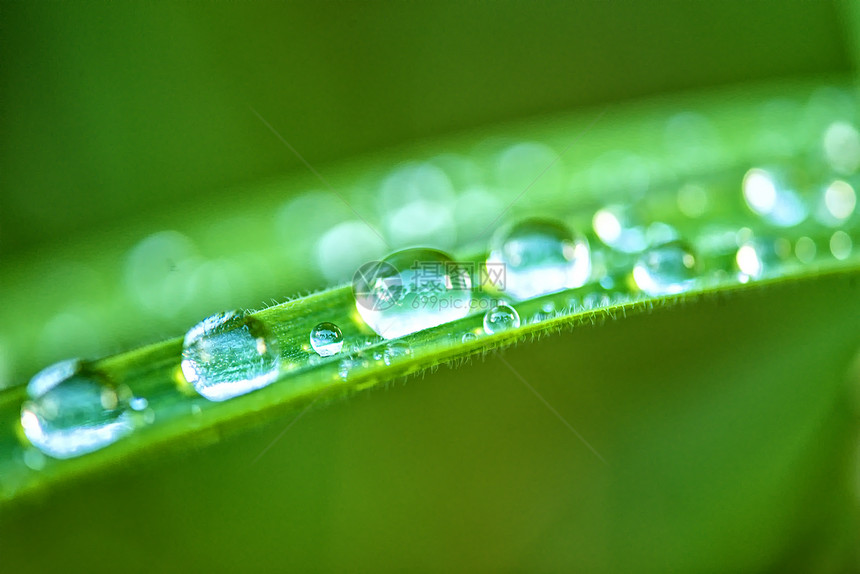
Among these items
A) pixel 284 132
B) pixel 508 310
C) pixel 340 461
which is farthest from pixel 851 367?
pixel 284 132

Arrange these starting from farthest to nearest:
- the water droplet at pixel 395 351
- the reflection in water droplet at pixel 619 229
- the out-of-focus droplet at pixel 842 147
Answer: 1. the out-of-focus droplet at pixel 842 147
2. the reflection in water droplet at pixel 619 229
3. the water droplet at pixel 395 351

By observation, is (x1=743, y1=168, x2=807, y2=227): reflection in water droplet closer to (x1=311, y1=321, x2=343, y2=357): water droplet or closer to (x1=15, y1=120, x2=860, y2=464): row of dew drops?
(x1=15, y1=120, x2=860, y2=464): row of dew drops

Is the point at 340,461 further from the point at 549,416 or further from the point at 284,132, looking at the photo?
the point at 284,132

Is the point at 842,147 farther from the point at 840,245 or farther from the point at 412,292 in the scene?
the point at 412,292

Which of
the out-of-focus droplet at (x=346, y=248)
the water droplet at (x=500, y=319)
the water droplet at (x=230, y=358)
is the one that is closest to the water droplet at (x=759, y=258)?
the water droplet at (x=500, y=319)

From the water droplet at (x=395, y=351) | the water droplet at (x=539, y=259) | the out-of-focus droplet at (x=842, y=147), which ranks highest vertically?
the out-of-focus droplet at (x=842, y=147)

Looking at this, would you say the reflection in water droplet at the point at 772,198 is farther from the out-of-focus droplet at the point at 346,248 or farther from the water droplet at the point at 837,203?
the out-of-focus droplet at the point at 346,248
